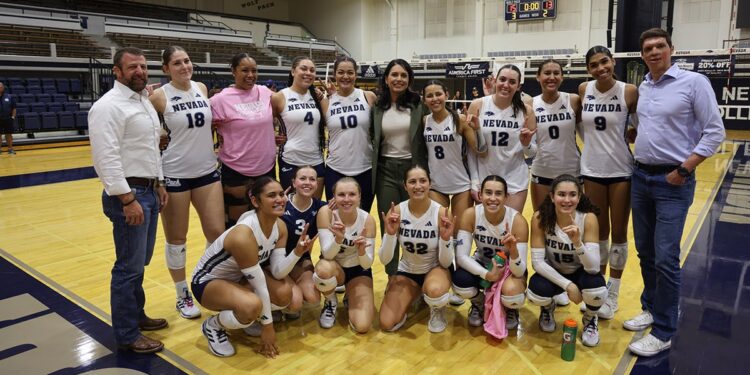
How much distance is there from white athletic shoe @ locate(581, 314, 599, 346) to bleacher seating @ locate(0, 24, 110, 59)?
749 inches

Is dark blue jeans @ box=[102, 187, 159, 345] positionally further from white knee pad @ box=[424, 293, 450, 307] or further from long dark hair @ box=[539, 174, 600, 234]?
long dark hair @ box=[539, 174, 600, 234]

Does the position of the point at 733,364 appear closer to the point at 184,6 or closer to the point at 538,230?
the point at 538,230

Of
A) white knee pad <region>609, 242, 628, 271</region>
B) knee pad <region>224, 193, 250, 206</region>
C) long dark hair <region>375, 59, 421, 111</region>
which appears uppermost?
long dark hair <region>375, 59, 421, 111</region>

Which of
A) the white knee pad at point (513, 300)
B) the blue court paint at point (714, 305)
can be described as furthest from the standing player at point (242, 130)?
the blue court paint at point (714, 305)

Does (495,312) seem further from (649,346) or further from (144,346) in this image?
(144,346)

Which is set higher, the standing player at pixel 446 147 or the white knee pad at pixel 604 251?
the standing player at pixel 446 147

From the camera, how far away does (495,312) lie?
131 inches

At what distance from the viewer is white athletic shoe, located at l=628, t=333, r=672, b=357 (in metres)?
3.05

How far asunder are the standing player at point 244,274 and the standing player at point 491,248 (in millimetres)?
→ 1046

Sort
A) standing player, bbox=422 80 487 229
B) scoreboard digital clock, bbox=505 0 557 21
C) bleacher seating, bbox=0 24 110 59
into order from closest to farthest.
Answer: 1. standing player, bbox=422 80 487 229
2. bleacher seating, bbox=0 24 110 59
3. scoreboard digital clock, bbox=505 0 557 21

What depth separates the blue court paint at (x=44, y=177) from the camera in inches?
332

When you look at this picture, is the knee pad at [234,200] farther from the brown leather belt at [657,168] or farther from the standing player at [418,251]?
the brown leather belt at [657,168]

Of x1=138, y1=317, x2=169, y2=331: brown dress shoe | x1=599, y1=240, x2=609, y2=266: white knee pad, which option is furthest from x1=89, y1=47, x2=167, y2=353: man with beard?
x1=599, y1=240, x2=609, y2=266: white knee pad

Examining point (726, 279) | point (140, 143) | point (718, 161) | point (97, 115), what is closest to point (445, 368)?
point (140, 143)
